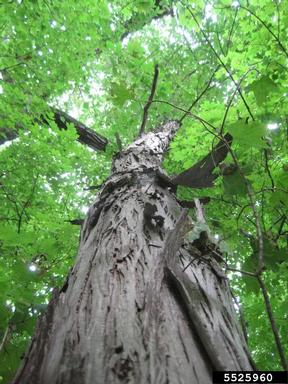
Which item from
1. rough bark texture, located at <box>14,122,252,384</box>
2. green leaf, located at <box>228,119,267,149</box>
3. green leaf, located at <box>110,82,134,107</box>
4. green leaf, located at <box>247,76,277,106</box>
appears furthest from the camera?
green leaf, located at <box>110,82,134,107</box>

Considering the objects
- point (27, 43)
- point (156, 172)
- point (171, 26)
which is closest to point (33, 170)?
point (27, 43)

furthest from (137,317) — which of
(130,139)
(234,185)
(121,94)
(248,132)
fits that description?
(130,139)

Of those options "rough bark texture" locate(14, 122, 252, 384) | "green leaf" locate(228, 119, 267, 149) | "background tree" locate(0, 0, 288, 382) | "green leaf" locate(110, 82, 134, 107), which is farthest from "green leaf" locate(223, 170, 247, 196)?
"green leaf" locate(110, 82, 134, 107)

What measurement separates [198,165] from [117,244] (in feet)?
5.25

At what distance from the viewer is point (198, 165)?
305 centimetres

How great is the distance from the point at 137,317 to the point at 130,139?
5927 millimetres

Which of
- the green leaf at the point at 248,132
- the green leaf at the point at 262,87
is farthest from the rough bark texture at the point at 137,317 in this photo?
the green leaf at the point at 262,87

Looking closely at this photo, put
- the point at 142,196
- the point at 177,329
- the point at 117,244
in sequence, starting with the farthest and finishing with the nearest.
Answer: the point at 142,196 → the point at 117,244 → the point at 177,329

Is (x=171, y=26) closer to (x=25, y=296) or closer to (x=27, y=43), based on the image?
(x=27, y=43)

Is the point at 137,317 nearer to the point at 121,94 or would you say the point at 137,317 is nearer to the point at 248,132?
the point at 248,132

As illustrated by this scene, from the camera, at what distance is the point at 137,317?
114 centimetres

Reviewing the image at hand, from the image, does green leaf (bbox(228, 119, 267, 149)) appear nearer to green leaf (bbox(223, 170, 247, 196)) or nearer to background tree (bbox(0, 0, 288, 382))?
background tree (bbox(0, 0, 288, 382))

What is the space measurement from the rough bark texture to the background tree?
0.22 meters

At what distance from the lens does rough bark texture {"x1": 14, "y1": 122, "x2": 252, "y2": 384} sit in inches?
37.2
